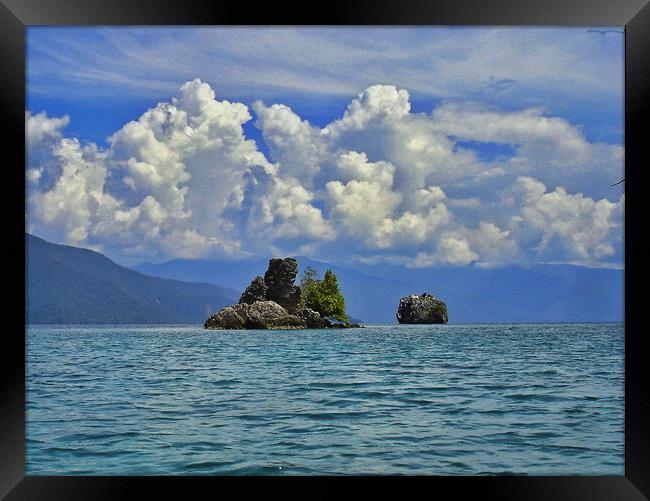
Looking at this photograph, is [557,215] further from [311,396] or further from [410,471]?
[410,471]

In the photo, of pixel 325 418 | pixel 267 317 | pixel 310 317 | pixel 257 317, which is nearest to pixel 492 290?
pixel 310 317

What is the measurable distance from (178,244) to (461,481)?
68.3 m

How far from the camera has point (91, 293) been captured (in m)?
70.6

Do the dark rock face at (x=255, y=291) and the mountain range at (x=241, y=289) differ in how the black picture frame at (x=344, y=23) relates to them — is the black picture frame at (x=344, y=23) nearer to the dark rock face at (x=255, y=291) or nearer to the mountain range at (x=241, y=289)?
the dark rock face at (x=255, y=291)

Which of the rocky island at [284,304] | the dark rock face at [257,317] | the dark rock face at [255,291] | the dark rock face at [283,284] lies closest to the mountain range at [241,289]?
the rocky island at [284,304]

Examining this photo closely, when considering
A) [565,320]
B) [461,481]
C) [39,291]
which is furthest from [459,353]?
[565,320]

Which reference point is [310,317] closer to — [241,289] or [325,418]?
[325,418]

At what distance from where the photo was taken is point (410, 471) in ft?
24.3

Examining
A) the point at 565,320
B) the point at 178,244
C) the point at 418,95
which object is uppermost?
the point at 418,95

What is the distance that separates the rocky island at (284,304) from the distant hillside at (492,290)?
31.4m

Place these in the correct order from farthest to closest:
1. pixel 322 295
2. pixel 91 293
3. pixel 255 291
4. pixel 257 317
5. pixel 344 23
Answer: pixel 91 293 < pixel 322 295 < pixel 255 291 < pixel 257 317 < pixel 344 23

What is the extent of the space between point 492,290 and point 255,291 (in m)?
53.2

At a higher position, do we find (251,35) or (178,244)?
(251,35)

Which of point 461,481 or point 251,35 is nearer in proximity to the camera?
point 461,481
